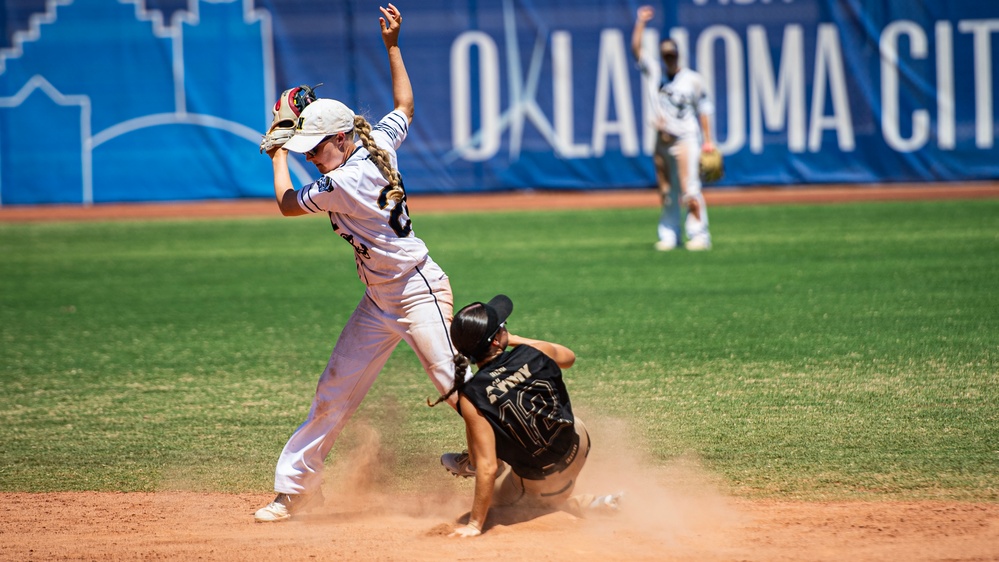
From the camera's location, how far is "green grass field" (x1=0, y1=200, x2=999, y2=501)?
18.4 feet

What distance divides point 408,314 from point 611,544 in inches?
49.6

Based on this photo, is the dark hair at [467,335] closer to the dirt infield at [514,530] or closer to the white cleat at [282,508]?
the dirt infield at [514,530]

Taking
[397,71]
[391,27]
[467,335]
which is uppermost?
[391,27]

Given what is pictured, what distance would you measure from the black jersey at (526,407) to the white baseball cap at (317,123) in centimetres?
116

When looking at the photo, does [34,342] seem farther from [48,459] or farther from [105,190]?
[105,190]

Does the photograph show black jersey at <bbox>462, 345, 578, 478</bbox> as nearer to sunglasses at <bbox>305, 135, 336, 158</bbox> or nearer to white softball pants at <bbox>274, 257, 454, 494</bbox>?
white softball pants at <bbox>274, 257, 454, 494</bbox>

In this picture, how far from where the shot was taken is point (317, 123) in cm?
454

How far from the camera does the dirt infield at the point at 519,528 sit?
13.9 ft

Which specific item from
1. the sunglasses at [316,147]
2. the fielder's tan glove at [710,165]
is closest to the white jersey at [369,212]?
the sunglasses at [316,147]

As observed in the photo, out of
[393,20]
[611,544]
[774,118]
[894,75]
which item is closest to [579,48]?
[774,118]

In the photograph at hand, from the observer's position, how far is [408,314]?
4680 mm

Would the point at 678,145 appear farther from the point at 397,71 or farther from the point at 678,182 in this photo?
the point at 397,71

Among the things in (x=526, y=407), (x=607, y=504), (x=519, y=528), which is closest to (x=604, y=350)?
(x=607, y=504)

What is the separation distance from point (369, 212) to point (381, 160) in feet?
0.72
